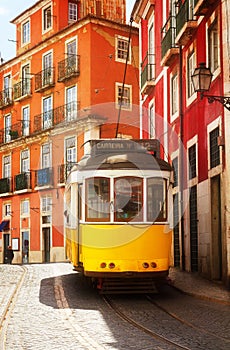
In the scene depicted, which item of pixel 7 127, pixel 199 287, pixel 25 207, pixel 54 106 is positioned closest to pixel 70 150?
pixel 54 106

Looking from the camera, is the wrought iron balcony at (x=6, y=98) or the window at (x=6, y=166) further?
the wrought iron balcony at (x=6, y=98)

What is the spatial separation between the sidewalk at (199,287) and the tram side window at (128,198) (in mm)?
1710

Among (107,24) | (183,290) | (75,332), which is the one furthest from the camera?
(107,24)

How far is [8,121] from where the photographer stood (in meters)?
40.9

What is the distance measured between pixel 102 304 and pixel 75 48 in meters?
23.8

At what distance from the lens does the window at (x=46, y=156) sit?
35875mm

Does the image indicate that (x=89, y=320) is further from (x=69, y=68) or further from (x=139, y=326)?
(x=69, y=68)

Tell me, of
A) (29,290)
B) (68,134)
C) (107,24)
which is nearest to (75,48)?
(107,24)

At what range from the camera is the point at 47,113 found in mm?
36219

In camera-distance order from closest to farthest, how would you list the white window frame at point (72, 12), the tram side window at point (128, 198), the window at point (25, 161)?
the tram side window at point (128, 198)
the white window frame at point (72, 12)
the window at point (25, 161)

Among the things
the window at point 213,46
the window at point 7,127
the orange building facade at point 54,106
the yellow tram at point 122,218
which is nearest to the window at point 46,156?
the orange building facade at point 54,106

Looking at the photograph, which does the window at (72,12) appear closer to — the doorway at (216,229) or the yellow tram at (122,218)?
the doorway at (216,229)

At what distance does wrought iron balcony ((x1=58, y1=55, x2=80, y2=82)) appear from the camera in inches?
1325

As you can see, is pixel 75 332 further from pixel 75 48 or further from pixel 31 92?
pixel 31 92
